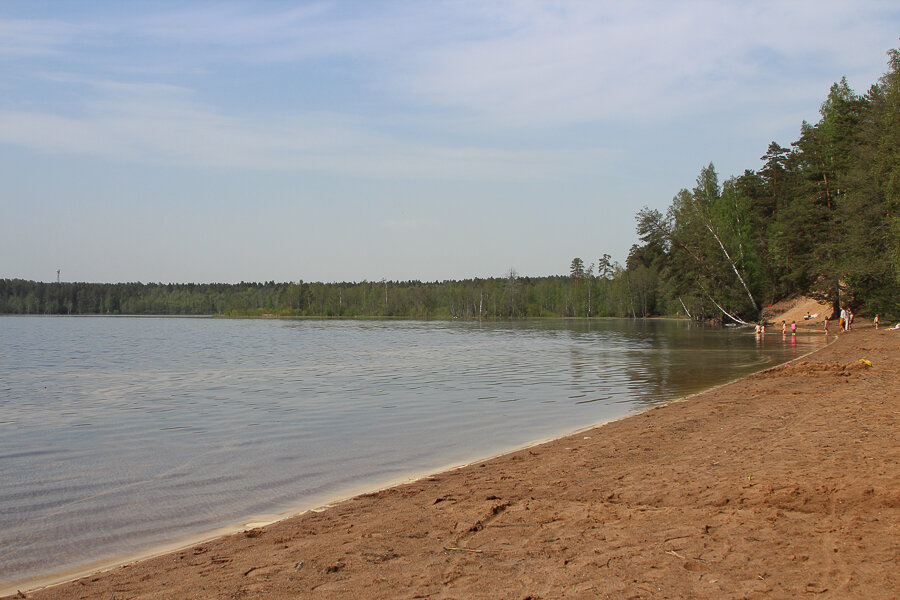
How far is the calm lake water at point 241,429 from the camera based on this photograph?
7.66 metres

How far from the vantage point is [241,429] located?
13500 mm

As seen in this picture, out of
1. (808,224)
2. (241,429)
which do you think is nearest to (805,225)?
(808,224)

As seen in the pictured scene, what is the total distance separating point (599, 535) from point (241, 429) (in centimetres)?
954

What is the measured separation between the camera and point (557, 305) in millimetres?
163250

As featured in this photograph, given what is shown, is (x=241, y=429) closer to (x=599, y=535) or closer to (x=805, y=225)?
(x=599, y=535)

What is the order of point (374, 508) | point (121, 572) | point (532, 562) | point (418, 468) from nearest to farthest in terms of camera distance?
point (532, 562) < point (121, 572) < point (374, 508) < point (418, 468)

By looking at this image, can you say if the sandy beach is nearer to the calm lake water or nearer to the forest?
the calm lake water

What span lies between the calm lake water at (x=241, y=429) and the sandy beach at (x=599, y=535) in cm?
136

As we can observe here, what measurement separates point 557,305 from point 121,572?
160 m

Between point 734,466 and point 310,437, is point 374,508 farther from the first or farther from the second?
point 310,437

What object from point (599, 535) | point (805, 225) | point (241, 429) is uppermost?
point (805, 225)

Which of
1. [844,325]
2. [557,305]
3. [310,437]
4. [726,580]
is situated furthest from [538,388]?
[557,305]

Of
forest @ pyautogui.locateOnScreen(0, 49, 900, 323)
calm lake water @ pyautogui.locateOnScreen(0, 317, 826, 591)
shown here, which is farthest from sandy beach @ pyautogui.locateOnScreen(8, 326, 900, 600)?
forest @ pyautogui.locateOnScreen(0, 49, 900, 323)

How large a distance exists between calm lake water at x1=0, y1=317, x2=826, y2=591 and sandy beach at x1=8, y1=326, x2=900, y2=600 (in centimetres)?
136
